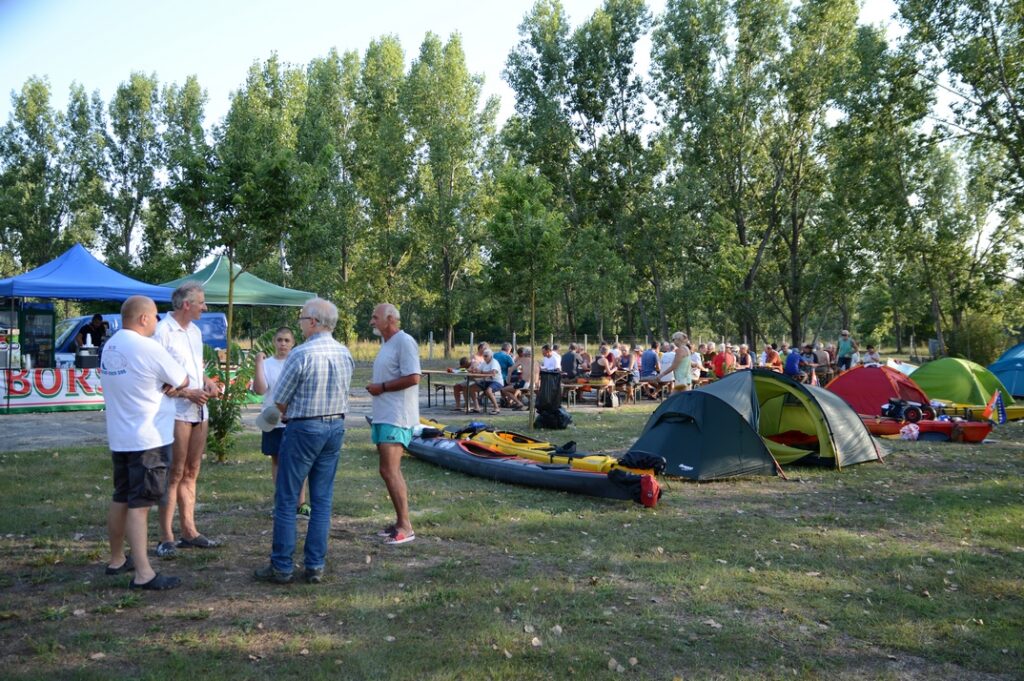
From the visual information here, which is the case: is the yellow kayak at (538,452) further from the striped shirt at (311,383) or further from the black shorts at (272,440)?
the striped shirt at (311,383)

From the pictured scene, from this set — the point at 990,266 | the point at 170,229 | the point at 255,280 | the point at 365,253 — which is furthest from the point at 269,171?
the point at 170,229

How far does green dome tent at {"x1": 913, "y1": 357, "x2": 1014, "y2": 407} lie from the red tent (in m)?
1.35

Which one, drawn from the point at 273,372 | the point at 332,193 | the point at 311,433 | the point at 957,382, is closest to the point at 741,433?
the point at 273,372

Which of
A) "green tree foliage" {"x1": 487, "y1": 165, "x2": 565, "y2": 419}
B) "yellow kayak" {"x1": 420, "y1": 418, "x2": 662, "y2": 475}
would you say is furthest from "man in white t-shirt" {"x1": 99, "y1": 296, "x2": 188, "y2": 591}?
"green tree foliage" {"x1": 487, "y1": 165, "x2": 565, "y2": 419}

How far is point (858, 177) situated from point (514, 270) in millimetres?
19425

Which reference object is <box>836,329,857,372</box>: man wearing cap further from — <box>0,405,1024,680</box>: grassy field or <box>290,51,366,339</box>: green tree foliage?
<box>290,51,366,339</box>: green tree foliage

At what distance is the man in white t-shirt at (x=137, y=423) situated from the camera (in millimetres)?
4430

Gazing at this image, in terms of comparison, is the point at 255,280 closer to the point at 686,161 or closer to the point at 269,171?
the point at 269,171

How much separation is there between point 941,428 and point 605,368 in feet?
22.2

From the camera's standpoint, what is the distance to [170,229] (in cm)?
3872

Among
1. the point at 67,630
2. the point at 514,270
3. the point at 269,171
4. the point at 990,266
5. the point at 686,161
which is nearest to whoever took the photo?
the point at 67,630

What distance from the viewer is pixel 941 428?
11867mm

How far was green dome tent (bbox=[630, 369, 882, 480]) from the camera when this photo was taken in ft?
27.4

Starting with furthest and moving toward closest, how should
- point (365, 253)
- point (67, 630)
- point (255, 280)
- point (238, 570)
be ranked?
point (365, 253), point (255, 280), point (238, 570), point (67, 630)
